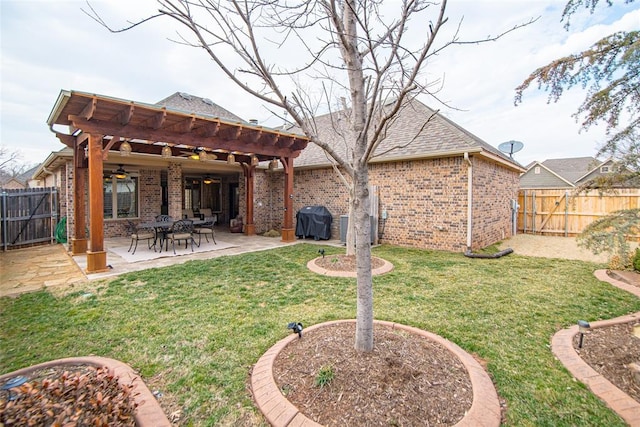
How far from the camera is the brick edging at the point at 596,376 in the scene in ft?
7.09

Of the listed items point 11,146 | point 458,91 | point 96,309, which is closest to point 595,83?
point 458,91

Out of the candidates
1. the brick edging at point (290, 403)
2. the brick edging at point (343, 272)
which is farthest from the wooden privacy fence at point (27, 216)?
the brick edging at point (290, 403)

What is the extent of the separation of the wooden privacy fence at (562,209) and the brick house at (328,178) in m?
1.32

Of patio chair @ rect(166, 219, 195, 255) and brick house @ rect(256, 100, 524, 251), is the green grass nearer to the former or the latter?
patio chair @ rect(166, 219, 195, 255)

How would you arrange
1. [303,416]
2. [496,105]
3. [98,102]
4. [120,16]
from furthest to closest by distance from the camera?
[496,105] → [98,102] → [120,16] → [303,416]

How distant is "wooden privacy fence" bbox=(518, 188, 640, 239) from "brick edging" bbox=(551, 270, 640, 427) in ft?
31.4

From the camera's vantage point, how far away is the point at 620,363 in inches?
110

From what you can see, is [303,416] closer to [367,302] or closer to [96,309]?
[367,302]

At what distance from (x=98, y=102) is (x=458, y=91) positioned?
637 centimetres

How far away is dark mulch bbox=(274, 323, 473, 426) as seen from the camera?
6.56ft

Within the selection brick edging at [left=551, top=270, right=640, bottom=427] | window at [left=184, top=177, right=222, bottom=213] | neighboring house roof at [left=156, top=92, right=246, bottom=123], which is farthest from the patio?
brick edging at [left=551, top=270, right=640, bottom=427]

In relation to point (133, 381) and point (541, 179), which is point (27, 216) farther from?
point (541, 179)

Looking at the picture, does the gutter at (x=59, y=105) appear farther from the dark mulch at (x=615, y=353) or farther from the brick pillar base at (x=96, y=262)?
the dark mulch at (x=615, y=353)

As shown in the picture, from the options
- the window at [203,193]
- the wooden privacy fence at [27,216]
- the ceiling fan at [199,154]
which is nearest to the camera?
the wooden privacy fence at [27,216]
